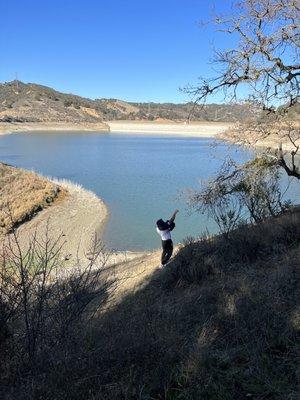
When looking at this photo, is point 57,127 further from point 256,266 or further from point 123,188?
point 256,266

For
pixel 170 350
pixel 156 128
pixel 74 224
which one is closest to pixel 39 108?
pixel 156 128

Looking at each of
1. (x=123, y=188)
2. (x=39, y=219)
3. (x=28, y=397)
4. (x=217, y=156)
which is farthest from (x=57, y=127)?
(x=28, y=397)

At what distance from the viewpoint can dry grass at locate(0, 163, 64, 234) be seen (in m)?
25.1

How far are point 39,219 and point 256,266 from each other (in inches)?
737

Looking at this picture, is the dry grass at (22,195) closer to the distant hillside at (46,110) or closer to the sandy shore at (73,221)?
the sandy shore at (73,221)

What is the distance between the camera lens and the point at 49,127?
133 m

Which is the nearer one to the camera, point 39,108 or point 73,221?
point 73,221

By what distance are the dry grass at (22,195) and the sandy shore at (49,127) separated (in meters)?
84.6

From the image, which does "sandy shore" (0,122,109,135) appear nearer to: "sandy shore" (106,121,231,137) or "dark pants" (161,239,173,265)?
"sandy shore" (106,121,231,137)

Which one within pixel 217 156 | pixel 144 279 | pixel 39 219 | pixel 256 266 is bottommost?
pixel 39 219

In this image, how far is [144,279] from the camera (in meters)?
11.1

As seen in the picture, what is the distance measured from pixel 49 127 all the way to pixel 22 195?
107m

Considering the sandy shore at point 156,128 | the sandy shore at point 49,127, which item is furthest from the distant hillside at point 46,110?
the sandy shore at point 156,128

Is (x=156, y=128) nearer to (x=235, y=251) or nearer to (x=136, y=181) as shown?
(x=136, y=181)
